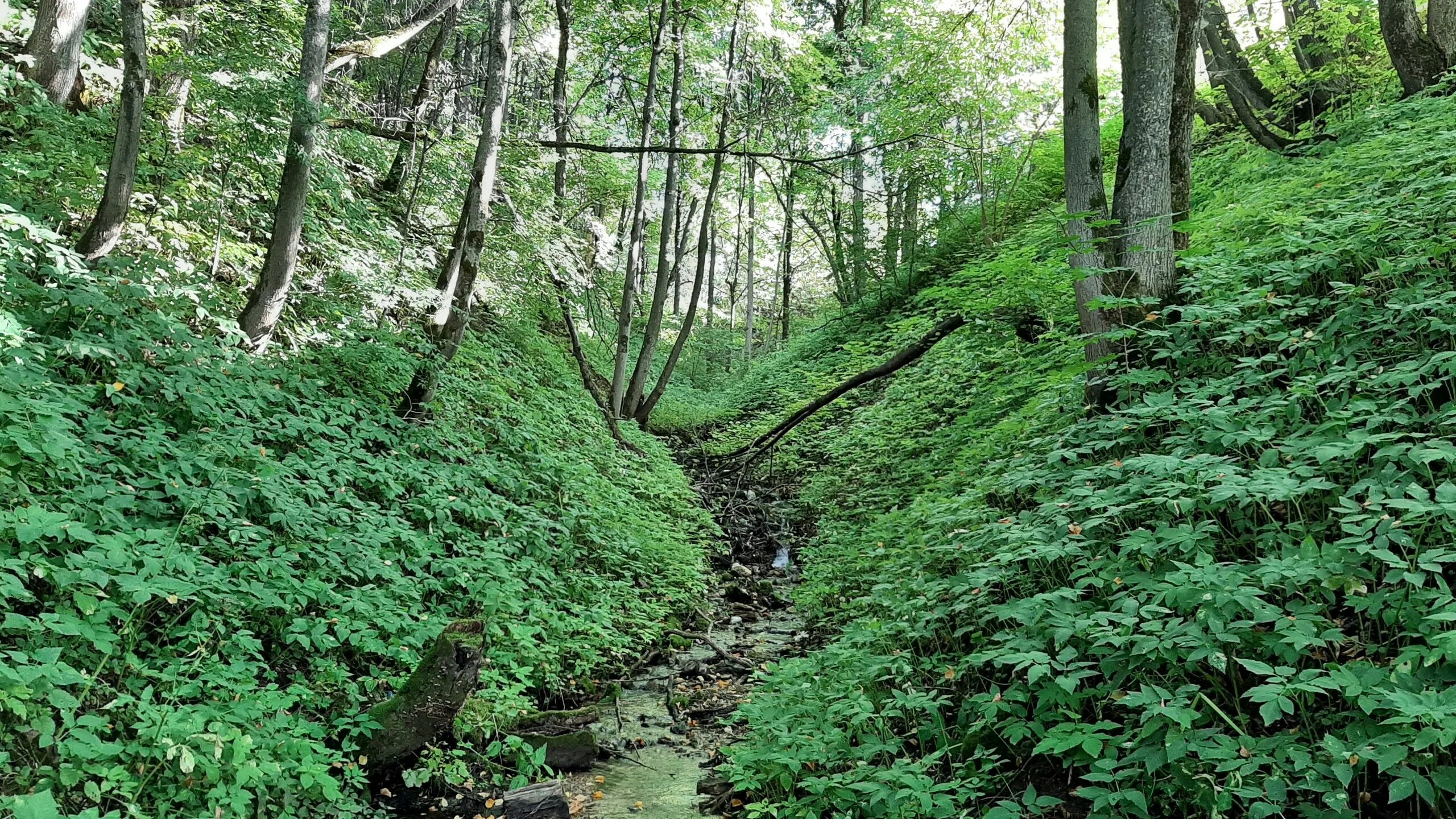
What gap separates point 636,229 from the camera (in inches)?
450

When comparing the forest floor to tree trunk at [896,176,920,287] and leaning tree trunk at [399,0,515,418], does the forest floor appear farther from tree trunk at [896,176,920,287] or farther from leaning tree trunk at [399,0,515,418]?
tree trunk at [896,176,920,287]

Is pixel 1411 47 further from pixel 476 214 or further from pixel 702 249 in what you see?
pixel 476 214

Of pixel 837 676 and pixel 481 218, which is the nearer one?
pixel 837 676

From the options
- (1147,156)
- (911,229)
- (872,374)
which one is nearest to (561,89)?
(872,374)

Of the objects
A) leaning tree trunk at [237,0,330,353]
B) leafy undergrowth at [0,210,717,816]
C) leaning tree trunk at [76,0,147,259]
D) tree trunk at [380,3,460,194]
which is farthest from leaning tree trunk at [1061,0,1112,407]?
tree trunk at [380,3,460,194]

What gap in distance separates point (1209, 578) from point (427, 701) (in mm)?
3965

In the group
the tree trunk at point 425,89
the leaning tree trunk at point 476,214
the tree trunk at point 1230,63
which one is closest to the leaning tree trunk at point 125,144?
the leaning tree trunk at point 476,214

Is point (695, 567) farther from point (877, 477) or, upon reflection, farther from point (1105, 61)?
point (1105, 61)

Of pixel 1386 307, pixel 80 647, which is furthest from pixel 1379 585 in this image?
pixel 80 647

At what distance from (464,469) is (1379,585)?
614 cm

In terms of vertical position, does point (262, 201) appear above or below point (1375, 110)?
below

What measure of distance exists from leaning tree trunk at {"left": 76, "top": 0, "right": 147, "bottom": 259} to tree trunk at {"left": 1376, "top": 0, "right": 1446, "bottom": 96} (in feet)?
37.0

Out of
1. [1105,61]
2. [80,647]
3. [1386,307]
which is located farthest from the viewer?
[1105,61]

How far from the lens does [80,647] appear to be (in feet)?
10.3
